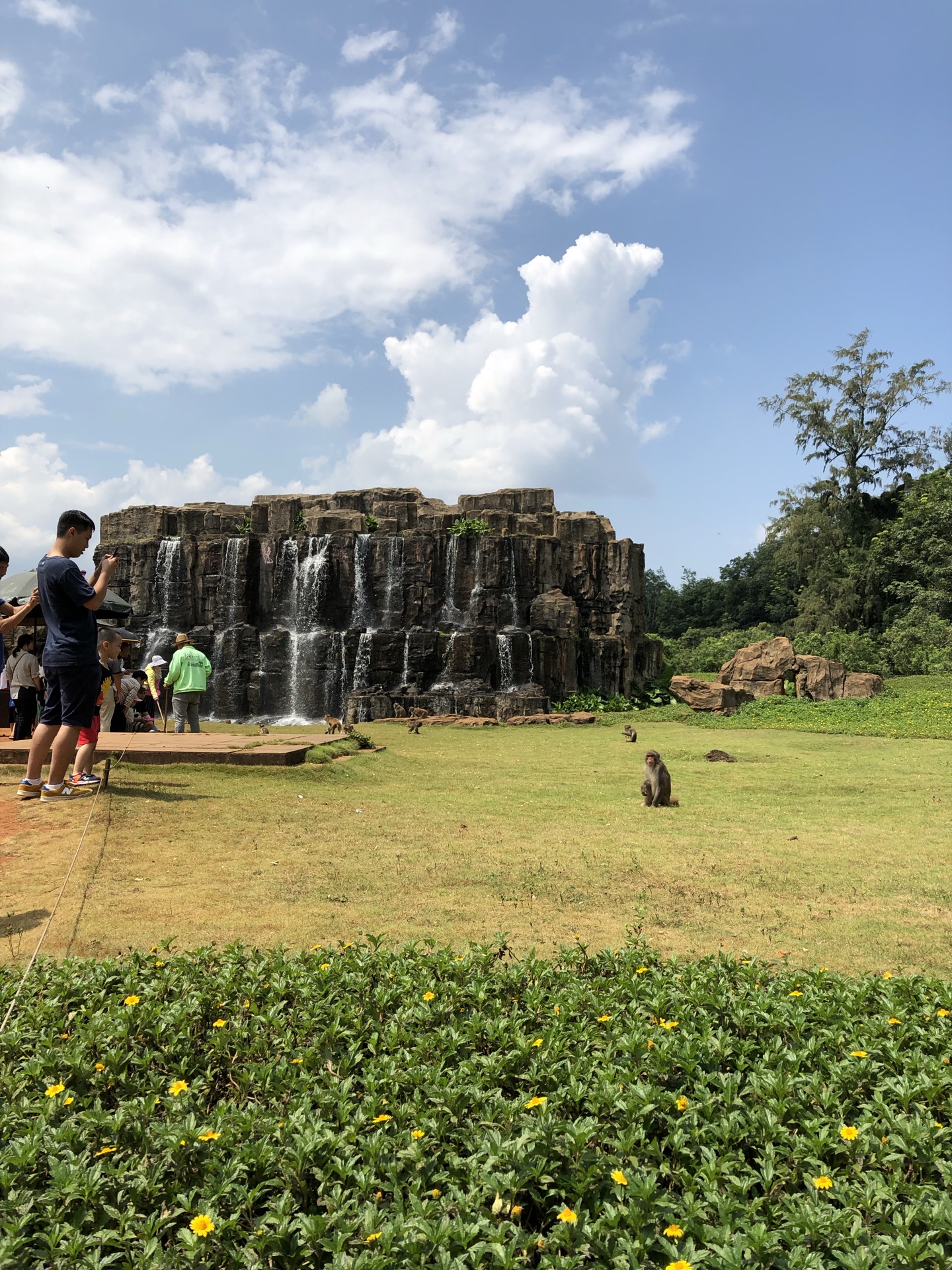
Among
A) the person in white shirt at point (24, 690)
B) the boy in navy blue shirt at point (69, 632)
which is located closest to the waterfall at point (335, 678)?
the person in white shirt at point (24, 690)

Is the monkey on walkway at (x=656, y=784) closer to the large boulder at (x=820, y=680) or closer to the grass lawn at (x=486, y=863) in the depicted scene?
the grass lawn at (x=486, y=863)

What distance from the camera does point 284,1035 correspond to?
9.90 ft

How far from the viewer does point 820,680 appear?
22.9 meters

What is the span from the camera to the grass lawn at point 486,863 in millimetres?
4543

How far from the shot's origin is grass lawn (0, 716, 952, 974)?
179 inches

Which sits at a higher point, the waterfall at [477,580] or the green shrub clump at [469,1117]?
the waterfall at [477,580]

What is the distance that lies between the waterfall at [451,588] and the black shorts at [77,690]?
22792 mm

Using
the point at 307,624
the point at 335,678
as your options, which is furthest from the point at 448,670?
the point at 307,624

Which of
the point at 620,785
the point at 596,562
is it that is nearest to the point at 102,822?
the point at 620,785

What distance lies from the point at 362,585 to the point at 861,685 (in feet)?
53.9

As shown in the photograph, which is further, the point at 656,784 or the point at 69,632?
the point at 656,784

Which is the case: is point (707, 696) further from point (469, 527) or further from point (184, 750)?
point (184, 750)

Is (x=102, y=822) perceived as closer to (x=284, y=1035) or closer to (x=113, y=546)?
(x=284, y=1035)

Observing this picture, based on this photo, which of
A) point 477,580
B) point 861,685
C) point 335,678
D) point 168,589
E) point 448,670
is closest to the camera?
Result: point 861,685
